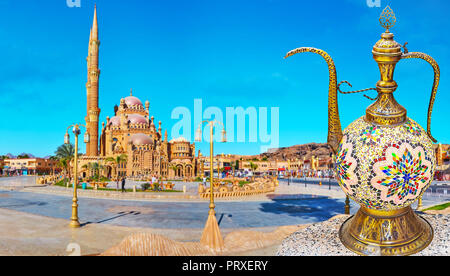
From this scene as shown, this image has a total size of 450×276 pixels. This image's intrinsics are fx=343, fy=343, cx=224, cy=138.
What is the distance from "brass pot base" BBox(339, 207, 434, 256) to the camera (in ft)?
13.5

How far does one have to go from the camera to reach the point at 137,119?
232ft

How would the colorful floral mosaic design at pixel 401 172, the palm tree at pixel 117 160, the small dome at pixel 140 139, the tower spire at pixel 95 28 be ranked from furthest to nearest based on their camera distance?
the tower spire at pixel 95 28 → the small dome at pixel 140 139 → the palm tree at pixel 117 160 → the colorful floral mosaic design at pixel 401 172

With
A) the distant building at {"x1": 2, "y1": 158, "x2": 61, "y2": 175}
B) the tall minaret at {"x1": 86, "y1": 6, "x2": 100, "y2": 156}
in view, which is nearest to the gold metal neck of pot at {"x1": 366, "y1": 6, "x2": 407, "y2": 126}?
the tall minaret at {"x1": 86, "y1": 6, "x2": 100, "y2": 156}

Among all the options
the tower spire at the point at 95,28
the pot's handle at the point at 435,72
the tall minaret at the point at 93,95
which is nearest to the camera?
the pot's handle at the point at 435,72

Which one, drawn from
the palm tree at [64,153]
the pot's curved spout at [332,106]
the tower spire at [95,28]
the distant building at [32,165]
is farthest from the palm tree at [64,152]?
the pot's curved spout at [332,106]

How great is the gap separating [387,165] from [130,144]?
59.5 meters

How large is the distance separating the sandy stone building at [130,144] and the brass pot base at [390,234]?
53.8m

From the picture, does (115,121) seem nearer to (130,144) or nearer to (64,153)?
(130,144)

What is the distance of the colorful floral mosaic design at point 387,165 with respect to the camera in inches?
152

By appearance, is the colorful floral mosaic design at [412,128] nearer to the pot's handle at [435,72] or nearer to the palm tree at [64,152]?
the pot's handle at [435,72]

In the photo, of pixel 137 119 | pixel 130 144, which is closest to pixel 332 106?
pixel 130 144
